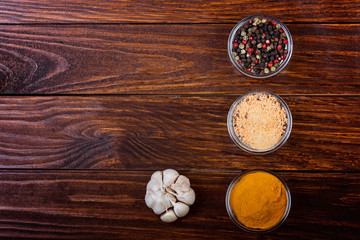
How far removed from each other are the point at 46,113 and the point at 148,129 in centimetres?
40

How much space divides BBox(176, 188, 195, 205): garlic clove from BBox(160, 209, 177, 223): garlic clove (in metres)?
0.05

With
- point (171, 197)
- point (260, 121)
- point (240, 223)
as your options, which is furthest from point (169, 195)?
point (260, 121)

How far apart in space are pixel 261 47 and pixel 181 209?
647mm

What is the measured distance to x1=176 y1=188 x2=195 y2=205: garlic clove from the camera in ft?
3.28

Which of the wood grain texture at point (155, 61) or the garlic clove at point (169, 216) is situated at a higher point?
the wood grain texture at point (155, 61)

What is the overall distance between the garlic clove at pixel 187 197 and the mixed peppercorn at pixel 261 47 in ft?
1.60

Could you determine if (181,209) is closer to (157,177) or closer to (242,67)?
(157,177)

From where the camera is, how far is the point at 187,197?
3.28ft

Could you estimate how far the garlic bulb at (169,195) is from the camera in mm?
993

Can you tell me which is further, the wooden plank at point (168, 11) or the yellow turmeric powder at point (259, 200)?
the wooden plank at point (168, 11)

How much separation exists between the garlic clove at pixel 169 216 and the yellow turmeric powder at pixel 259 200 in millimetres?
206

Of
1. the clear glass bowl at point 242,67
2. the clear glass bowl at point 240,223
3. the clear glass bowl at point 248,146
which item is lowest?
the clear glass bowl at point 240,223

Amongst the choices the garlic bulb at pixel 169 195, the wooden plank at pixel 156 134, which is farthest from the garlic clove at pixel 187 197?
the wooden plank at pixel 156 134

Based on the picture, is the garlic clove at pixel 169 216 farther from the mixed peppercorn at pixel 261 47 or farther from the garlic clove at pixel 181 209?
the mixed peppercorn at pixel 261 47
